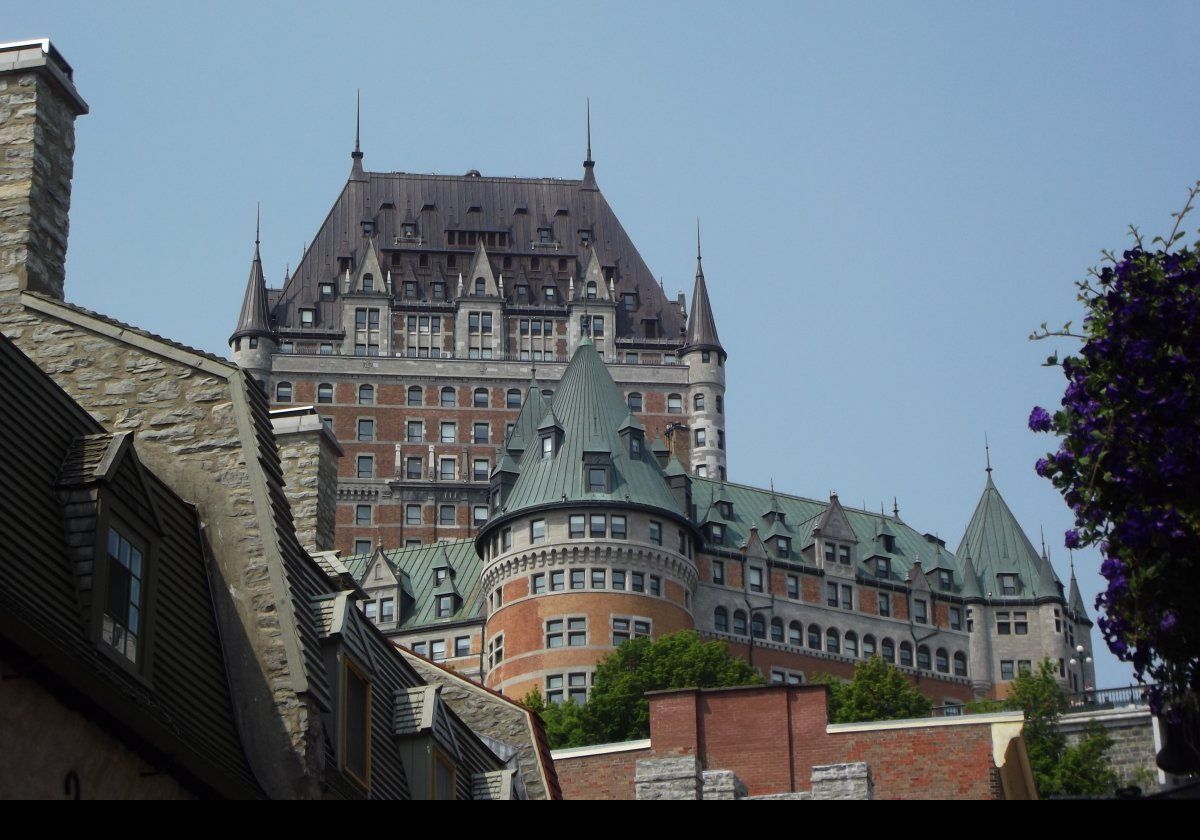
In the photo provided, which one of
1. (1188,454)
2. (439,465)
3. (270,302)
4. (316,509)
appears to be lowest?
(1188,454)

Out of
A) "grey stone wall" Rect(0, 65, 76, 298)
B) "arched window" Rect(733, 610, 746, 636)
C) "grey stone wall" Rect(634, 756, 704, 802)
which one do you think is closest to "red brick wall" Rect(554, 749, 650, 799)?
"grey stone wall" Rect(634, 756, 704, 802)

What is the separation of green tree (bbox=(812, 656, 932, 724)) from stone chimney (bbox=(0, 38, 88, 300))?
69.8 metres

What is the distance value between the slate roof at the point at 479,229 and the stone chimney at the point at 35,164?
5076 inches

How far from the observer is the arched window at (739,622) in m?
104

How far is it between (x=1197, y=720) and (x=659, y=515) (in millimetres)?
90497

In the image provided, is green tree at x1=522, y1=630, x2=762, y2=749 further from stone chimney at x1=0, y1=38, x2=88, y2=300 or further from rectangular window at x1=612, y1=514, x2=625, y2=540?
stone chimney at x1=0, y1=38, x2=88, y2=300

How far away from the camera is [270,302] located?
480ft

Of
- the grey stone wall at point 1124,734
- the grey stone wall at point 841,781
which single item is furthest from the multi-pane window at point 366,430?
the grey stone wall at point 841,781

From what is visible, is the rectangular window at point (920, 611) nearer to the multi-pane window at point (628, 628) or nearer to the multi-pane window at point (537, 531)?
the multi-pane window at point (628, 628)

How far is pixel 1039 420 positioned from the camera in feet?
39.9

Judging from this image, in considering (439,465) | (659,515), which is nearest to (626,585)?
(659,515)

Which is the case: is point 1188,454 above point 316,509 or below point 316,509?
below

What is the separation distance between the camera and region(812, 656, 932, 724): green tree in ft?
277
